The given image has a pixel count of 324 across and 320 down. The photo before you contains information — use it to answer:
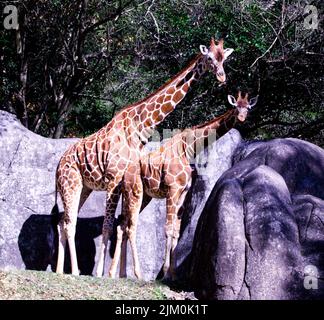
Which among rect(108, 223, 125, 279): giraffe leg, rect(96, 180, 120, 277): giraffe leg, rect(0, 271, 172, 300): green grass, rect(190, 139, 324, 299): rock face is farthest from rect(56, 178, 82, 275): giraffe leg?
rect(190, 139, 324, 299): rock face

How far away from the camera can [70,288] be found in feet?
24.0

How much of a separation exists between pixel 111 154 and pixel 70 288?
1890 mm

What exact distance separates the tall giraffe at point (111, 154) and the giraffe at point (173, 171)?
0.74 feet

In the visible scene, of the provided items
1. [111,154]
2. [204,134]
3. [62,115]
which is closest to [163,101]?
[204,134]

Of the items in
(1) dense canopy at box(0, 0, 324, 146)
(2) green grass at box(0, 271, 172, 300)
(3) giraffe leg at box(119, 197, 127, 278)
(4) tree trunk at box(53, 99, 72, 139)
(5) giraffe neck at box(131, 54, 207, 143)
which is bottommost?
(2) green grass at box(0, 271, 172, 300)

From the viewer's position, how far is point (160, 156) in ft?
27.5

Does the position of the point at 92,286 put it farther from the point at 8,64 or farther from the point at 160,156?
the point at 8,64

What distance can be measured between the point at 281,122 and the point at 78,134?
144 inches

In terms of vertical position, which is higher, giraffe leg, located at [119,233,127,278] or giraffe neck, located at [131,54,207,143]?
giraffe neck, located at [131,54,207,143]

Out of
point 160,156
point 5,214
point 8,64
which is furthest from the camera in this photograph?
point 8,64

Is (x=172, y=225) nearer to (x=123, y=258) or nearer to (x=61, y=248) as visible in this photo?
(x=123, y=258)

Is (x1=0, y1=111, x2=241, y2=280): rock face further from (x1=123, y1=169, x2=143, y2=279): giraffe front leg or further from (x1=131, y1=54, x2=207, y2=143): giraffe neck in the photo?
(x1=131, y1=54, x2=207, y2=143): giraffe neck

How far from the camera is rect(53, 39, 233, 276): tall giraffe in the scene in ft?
28.1
